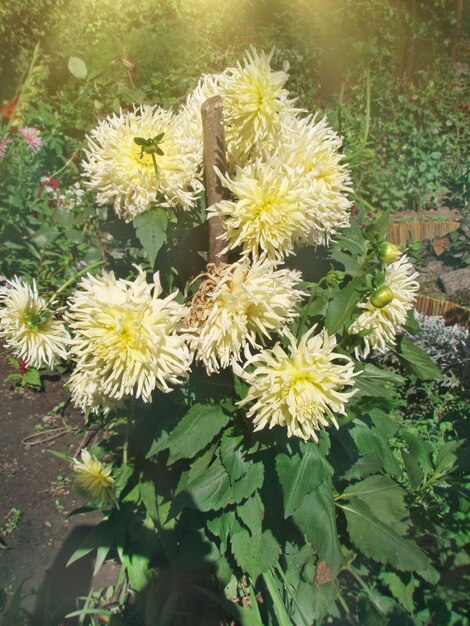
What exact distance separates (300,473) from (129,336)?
551 mm

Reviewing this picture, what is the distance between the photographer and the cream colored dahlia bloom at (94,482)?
6.06 ft

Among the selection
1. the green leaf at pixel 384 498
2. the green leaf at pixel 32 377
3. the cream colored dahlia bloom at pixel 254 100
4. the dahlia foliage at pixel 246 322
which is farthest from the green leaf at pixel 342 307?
the green leaf at pixel 32 377

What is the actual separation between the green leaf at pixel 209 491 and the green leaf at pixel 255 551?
0.59 ft

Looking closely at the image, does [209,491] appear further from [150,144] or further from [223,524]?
[150,144]

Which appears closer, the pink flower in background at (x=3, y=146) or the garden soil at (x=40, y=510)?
the garden soil at (x=40, y=510)

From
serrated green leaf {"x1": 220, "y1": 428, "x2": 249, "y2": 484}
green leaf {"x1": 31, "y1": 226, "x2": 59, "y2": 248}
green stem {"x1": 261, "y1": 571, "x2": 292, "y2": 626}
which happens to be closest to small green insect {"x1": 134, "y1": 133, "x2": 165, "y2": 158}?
serrated green leaf {"x1": 220, "y1": 428, "x2": 249, "y2": 484}


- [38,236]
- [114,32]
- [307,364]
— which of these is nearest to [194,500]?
[307,364]

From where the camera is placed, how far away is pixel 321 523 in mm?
1491

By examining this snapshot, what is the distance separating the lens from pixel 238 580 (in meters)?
2.12

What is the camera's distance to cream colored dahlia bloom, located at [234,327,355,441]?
1.16 meters

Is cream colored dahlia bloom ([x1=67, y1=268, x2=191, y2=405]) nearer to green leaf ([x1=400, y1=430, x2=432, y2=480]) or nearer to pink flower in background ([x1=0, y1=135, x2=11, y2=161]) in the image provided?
green leaf ([x1=400, y1=430, x2=432, y2=480])

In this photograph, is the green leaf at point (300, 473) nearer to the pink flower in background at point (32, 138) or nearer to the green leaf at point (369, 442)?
the green leaf at point (369, 442)

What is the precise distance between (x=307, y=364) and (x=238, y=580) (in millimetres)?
1308

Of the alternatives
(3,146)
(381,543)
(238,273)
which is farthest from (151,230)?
(3,146)
